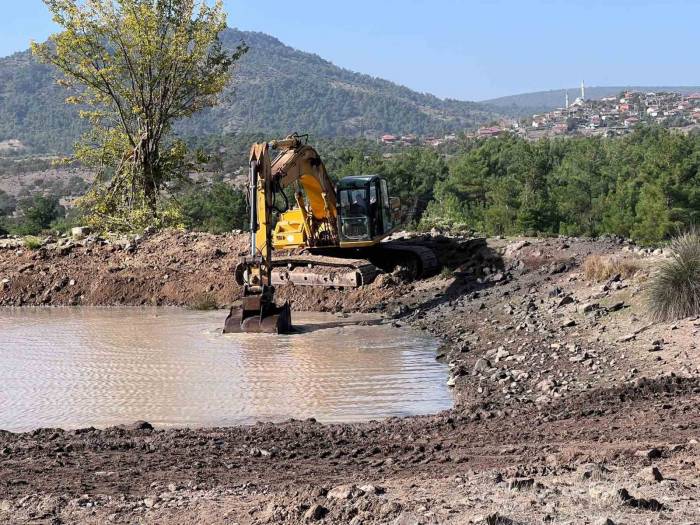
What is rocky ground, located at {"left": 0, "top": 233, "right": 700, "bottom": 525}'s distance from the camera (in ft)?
23.6

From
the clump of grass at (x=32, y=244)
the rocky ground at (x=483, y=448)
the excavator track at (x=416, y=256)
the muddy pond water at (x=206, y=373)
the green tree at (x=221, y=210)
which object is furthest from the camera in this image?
the green tree at (x=221, y=210)

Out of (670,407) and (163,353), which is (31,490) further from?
(163,353)

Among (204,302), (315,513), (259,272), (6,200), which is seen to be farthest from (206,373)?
(6,200)

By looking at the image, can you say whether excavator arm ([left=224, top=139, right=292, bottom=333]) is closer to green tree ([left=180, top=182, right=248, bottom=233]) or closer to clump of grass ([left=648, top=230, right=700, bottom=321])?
clump of grass ([left=648, top=230, right=700, bottom=321])

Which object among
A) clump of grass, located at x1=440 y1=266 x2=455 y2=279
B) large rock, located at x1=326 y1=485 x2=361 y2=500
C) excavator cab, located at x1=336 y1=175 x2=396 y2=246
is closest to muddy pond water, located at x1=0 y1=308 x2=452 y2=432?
excavator cab, located at x1=336 y1=175 x2=396 y2=246

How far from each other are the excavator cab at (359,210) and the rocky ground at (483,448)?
3.44 m

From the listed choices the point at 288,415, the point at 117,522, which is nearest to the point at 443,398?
the point at 288,415

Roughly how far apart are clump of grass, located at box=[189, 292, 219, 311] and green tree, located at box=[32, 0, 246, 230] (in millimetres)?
6459

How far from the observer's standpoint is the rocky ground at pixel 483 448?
7195mm

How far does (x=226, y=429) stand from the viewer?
11695mm

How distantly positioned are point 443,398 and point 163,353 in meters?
6.15

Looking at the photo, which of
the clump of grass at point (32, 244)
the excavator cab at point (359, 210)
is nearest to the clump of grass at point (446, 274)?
the excavator cab at point (359, 210)

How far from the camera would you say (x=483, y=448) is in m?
9.55

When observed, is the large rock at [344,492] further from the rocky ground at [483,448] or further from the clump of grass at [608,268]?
the clump of grass at [608,268]
